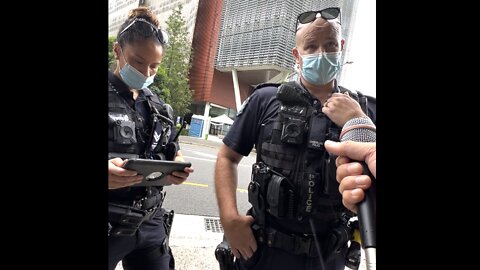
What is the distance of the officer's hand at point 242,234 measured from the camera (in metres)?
0.86

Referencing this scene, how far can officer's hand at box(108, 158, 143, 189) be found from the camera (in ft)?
2.13

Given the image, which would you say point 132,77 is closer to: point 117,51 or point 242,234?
point 117,51

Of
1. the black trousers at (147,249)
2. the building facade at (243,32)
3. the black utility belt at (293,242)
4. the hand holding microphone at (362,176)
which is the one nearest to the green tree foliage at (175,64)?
the building facade at (243,32)

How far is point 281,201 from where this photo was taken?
796 millimetres

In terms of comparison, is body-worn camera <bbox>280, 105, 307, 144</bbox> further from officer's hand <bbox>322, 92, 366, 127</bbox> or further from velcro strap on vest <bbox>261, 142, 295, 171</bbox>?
officer's hand <bbox>322, 92, 366, 127</bbox>

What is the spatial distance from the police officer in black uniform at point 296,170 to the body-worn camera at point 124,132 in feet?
0.90

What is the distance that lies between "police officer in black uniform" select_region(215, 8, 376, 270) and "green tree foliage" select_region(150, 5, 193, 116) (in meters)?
0.22

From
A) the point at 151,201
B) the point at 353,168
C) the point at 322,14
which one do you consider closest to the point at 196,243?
the point at 151,201

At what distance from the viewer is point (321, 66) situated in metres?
0.87
